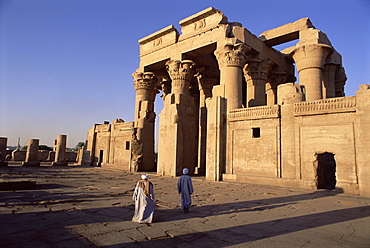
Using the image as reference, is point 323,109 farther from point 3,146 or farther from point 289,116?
point 3,146

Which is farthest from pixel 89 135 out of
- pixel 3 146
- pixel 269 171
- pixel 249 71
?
pixel 269 171

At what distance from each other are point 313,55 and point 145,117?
38.4 ft

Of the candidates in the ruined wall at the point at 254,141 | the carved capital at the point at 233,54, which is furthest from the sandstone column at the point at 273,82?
the ruined wall at the point at 254,141

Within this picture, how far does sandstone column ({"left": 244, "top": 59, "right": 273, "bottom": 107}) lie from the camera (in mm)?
16922

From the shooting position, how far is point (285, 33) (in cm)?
1686

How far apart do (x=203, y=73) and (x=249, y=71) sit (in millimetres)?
4371

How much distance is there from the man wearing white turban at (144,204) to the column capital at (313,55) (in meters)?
13.1

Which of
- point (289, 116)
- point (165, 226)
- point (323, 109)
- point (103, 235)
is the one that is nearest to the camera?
point (103, 235)

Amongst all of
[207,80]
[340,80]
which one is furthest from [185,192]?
[340,80]

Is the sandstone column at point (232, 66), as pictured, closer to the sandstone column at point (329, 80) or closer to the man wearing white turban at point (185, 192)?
the sandstone column at point (329, 80)

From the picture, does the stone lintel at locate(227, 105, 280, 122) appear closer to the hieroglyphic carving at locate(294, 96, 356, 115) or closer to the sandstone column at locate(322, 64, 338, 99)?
the hieroglyphic carving at locate(294, 96, 356, 115)

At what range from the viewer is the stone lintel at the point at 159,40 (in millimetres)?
18359

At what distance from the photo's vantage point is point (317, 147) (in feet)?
33.2

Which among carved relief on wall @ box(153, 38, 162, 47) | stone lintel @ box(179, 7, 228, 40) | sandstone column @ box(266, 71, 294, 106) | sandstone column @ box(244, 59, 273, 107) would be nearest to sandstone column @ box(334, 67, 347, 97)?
sandstone column @ box(266, 71, 294, 106)
